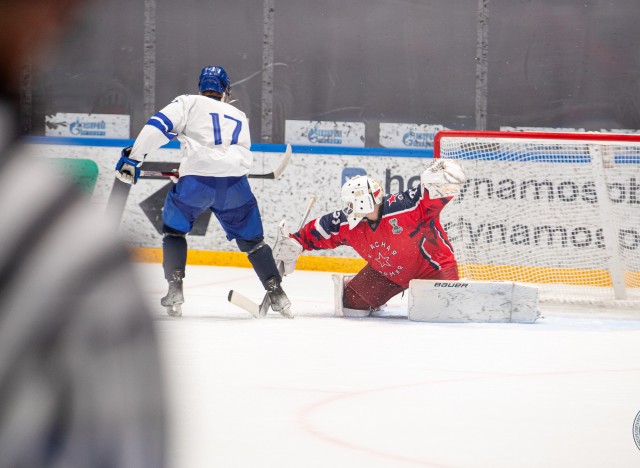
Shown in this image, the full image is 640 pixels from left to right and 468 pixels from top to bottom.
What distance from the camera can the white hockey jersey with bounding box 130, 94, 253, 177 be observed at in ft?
15.3

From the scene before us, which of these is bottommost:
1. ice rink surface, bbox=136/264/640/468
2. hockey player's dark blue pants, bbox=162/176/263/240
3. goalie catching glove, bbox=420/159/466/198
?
ice rink surface, bbox=136/264/640/468

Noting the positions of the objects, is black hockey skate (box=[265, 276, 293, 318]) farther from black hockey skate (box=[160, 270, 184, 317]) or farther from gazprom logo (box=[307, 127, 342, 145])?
gazprom logo (box=[307, 127, 342, 145])

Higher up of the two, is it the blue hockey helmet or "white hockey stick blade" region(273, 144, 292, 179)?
the blue hockey helmet

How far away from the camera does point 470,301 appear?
15.5 ft

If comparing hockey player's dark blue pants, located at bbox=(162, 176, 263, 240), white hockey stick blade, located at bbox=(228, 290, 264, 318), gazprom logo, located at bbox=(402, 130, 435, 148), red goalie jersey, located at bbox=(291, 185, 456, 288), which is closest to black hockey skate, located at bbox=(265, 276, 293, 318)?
white hockey stick blade, located at bbox=(228, 290, 264, 318)

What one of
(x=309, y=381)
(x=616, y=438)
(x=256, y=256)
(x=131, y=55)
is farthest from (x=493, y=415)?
(x=131, y=55)

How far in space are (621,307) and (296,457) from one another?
354 cm

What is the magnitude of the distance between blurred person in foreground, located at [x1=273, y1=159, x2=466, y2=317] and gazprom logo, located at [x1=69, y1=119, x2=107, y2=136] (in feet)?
12.4

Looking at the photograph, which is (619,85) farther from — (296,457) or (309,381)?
(296,457)

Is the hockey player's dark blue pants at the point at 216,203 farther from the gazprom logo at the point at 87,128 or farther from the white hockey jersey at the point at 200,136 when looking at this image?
the gazprom logo at the point at 87,128

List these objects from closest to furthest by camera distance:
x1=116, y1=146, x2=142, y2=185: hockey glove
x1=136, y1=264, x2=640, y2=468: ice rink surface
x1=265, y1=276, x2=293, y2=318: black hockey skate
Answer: x1=136, y1=264, x2=640, y2=468: ice rink surface
x1=116, y1=146, x2=142, y2=185: hockey glove
x1=265, y1=276, x2=293, y2=318: black hockey skate

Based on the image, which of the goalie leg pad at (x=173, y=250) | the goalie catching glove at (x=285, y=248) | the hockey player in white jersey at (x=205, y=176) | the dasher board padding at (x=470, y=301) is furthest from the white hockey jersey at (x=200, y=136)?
the dasher board padding at (x=470, y=301)

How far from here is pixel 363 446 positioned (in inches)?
91.9

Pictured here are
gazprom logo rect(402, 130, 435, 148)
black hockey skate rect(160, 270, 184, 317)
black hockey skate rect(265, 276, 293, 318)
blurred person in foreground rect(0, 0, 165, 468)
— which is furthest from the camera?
gazprom logo rect(402, 130, 435, 148)
